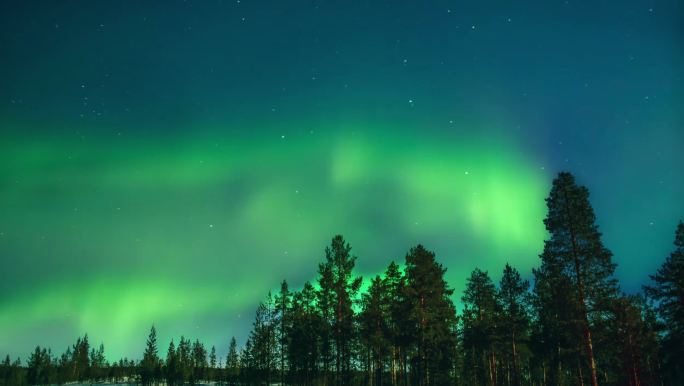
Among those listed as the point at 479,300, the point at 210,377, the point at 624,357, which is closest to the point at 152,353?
the point at 210,377

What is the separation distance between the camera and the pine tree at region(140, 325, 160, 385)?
394ft

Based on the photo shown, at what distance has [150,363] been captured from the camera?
124625 mm

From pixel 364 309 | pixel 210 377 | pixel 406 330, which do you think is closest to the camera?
pixel 406 330

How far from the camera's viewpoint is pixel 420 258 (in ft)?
122

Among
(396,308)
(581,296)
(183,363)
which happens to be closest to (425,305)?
(396,308)

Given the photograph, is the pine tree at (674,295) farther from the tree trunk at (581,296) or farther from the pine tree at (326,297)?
the pine tree at (326,297)

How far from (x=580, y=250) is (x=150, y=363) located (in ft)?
439

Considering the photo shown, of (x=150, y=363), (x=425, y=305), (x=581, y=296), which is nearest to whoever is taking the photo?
(x=581, y=296)

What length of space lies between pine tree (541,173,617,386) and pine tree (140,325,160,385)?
409 feet

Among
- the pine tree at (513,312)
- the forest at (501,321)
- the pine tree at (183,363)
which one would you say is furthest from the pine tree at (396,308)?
the pine tree at (183,363)

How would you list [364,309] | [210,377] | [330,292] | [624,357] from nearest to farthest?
1. [624,357]
2. [330,292]
3. [364,309]
4. [210,377]

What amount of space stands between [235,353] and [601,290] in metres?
134

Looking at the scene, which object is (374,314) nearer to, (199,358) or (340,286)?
Result: (340,286)

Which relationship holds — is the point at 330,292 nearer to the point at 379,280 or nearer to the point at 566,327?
the point at 379,280
